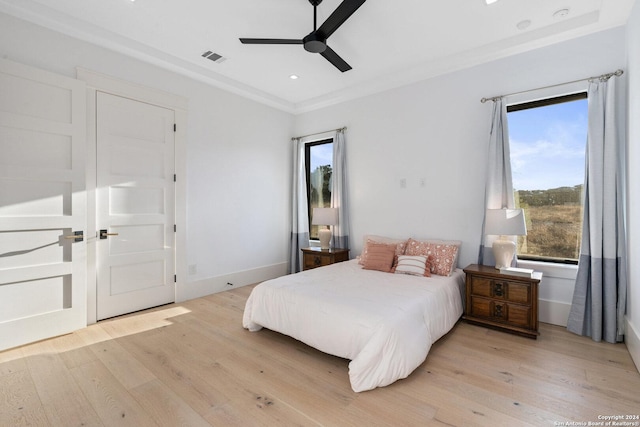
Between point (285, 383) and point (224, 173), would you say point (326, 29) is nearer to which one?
point (224, 173)

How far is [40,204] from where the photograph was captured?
278cm

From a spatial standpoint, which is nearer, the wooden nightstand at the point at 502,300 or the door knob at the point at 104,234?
the wooden nightstand at the point at 502,300

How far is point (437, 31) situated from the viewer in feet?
10.0

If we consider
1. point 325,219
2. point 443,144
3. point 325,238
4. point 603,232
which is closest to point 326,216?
point 325,219

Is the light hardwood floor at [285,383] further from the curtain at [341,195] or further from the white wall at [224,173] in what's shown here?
the curtain at [341,195]

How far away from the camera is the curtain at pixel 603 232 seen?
8.79 feet

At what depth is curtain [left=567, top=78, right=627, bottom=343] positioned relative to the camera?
2680 millimetres

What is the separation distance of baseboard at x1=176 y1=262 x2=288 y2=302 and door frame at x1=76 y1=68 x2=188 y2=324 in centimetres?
7

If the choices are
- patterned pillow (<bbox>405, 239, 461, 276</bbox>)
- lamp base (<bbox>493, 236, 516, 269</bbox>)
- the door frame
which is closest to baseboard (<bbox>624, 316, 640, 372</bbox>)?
lamp base (<bbox>493, 236, 516, 269</bbox>)

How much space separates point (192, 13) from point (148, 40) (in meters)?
0.81

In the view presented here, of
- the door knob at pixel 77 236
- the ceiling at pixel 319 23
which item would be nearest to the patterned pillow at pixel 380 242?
the ceiling at pixel 319 23

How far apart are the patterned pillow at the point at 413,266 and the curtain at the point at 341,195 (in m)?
1.29

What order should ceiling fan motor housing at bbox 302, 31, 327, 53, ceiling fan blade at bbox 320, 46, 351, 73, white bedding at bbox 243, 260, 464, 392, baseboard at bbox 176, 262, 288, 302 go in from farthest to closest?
baseboard at bbox 176, 262, 288, 302
ceiling fan blade at bbox 320, 46, 351, 73
ceiling fan motor housing at bbox 302, 31, 327, 53
white bedding at bbox 243, 260, 464, 392

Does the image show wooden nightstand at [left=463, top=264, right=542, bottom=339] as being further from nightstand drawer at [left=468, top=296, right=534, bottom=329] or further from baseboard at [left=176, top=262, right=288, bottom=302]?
baseboard at [left=176, top=262, right=288, bottom=302]
